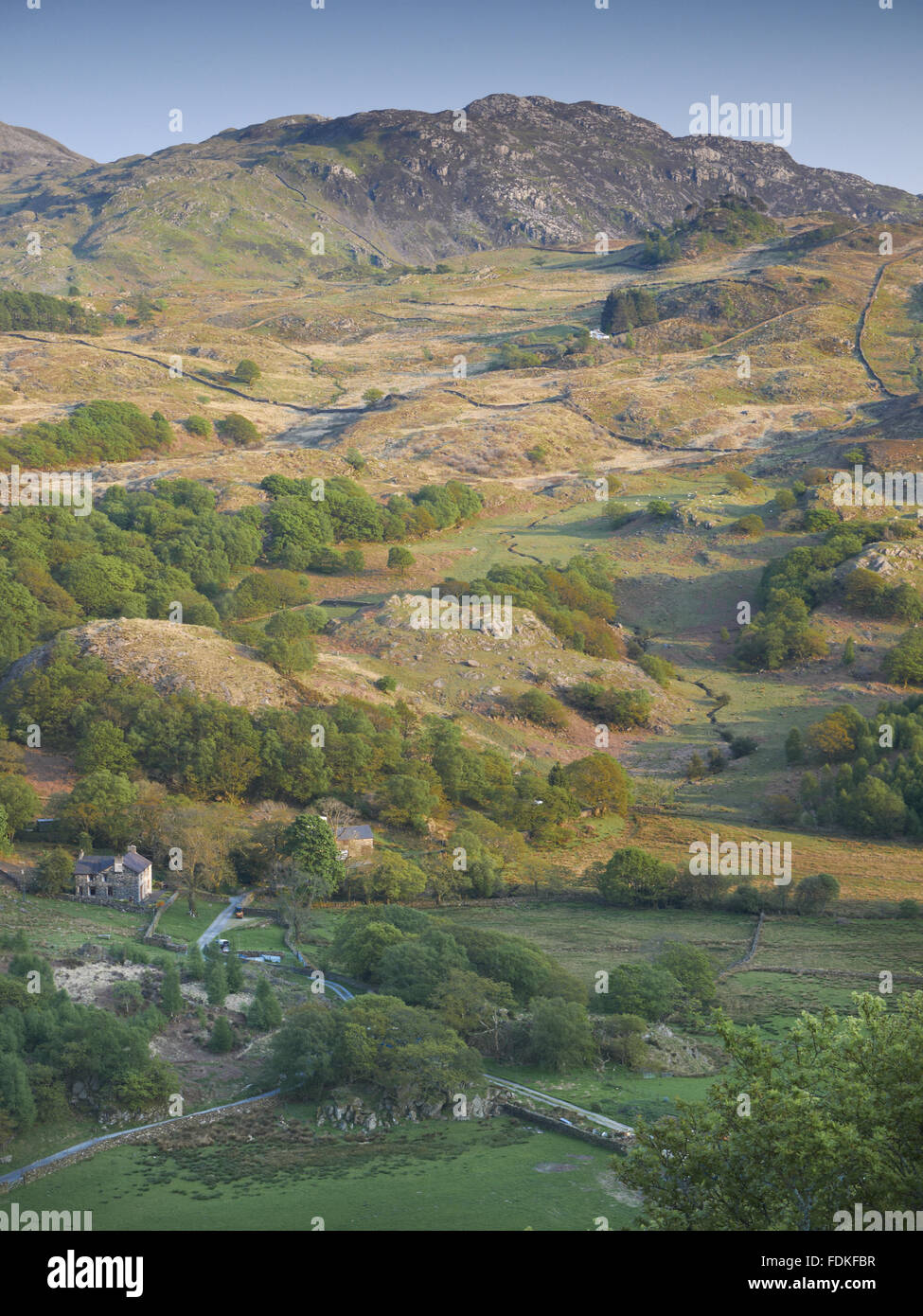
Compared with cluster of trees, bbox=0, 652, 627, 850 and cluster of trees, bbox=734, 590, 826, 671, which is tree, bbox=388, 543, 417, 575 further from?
cluster of trees, bbox=0, 652, 627, 850

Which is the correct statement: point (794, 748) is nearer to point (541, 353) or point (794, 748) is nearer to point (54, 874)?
point (54, 874)

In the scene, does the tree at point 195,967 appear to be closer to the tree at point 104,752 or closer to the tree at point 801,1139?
the tree at point 104,752

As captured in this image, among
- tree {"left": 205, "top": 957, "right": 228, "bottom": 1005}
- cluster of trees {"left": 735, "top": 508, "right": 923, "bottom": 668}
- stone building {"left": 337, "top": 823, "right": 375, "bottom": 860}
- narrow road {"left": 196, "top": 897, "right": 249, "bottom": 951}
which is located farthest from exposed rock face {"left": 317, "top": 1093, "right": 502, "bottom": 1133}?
cluster of trees {"left": 735, "top": 508, "right": 923, "bottom": 668}

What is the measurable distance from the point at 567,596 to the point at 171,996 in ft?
194

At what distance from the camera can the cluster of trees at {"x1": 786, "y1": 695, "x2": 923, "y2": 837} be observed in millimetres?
59094

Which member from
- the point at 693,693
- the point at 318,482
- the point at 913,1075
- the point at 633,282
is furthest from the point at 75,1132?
the point at 633,282

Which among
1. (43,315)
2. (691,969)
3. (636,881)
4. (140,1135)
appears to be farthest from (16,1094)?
(43,315)

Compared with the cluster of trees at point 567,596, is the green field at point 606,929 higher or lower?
lower

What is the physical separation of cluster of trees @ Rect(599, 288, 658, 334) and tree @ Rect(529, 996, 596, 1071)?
146531 millimetres

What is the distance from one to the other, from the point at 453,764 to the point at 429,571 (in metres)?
36.8

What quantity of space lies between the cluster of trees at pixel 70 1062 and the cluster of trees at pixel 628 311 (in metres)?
152

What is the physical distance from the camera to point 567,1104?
32062 millimetres

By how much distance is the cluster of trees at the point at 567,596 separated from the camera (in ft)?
276

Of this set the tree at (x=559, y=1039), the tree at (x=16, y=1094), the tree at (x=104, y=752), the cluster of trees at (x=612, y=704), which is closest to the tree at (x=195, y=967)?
the tree at (x=16, y=1094)
